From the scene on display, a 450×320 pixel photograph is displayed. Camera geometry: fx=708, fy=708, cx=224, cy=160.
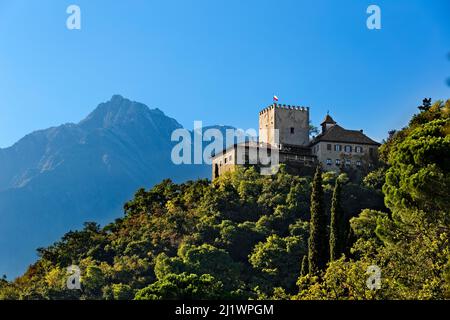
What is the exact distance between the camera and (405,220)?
3669 centimetres

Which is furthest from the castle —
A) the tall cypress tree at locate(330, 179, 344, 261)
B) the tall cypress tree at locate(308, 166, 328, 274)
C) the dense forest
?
the tall cypress tree at locate(330, 179, 344, 261)

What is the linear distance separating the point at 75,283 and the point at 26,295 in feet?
16.0

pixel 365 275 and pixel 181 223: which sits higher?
pixel 181 223

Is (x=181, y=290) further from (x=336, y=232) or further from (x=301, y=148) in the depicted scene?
(x=301, y=148)

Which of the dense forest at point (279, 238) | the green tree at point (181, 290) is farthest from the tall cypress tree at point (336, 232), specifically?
the green tree at point (181, 290)

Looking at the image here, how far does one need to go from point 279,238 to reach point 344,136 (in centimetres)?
2121

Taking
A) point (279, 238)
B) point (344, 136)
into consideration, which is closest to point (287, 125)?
point (344, 136)

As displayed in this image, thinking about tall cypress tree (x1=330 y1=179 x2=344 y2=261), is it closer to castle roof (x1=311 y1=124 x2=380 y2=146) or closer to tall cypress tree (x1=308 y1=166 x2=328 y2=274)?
tall cypress tree (x1=308 y1=166 x2=328 y2=274)

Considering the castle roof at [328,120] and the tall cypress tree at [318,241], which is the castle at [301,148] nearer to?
the castle roof at [328,120]

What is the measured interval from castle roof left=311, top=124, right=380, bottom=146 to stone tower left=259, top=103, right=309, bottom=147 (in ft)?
8.00

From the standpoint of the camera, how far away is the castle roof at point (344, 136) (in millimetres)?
82438

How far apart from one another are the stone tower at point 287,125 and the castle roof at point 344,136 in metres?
2.44
